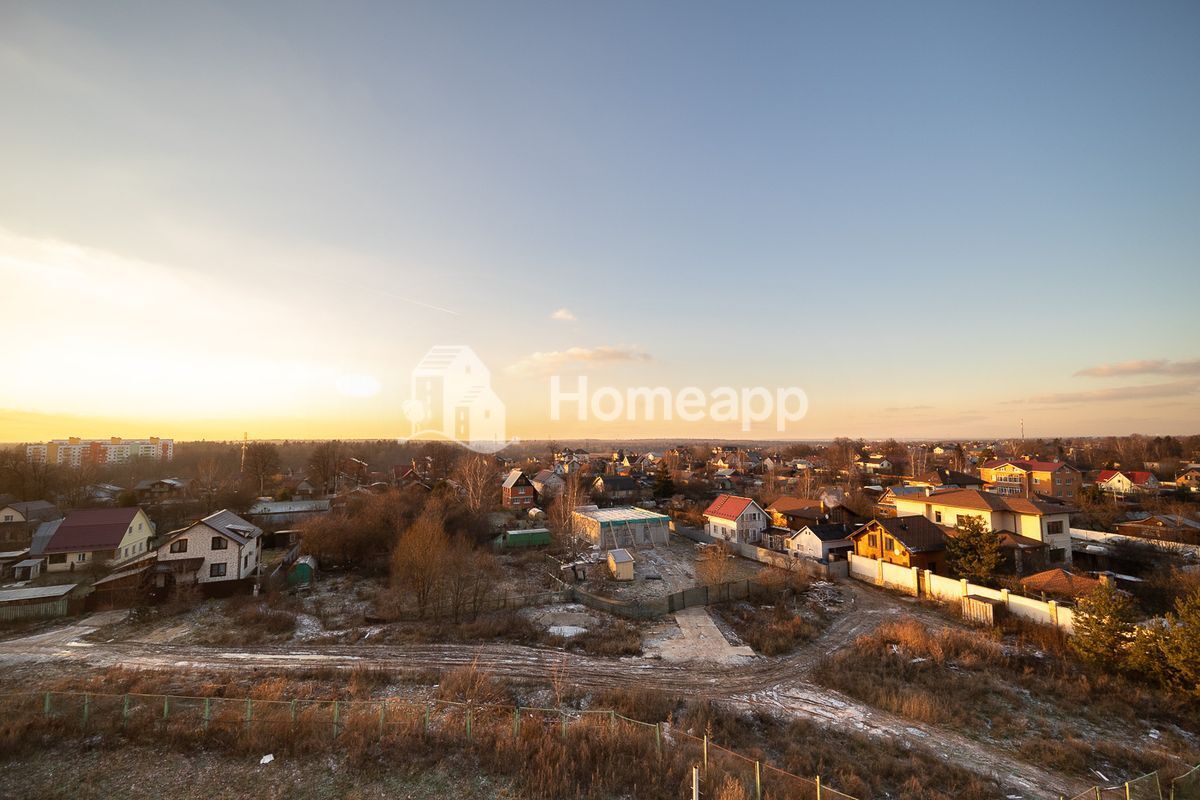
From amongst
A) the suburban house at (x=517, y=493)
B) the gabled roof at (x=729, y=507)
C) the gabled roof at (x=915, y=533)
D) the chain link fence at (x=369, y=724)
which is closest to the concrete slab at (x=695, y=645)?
the chain link fence at (x=369, y=724)

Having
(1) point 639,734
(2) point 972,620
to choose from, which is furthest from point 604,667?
(2) point 972,620

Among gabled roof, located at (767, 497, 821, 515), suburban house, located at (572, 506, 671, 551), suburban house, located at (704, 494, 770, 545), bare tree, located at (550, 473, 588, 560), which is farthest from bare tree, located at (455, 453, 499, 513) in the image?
gabled roof, located at (767, 497, 821, 515)

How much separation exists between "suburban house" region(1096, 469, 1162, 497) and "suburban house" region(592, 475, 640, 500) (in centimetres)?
4924

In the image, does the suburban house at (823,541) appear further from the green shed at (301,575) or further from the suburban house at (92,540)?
the suburban house at (92,540)

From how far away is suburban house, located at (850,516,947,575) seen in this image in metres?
25.9

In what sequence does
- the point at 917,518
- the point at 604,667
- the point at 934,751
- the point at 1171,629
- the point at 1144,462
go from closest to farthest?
the point at 934,751
the point at 1171,629
the point at 604,667
the point at 917,518
the point at 1144,462

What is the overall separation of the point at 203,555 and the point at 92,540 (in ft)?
36.8

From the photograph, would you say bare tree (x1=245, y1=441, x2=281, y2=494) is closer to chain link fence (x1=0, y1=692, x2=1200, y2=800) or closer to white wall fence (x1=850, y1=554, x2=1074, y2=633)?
chain link fence (x1=0, y1=692, x2=1200, y2=800)

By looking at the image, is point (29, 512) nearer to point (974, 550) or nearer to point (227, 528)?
point (227, 528)

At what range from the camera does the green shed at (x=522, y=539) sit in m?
36.0

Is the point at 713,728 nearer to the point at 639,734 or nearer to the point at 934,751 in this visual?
the point at 639,734

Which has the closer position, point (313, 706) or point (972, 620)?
point (313, 706)

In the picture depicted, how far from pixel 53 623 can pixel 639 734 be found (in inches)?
1067

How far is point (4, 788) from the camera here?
33.2 ft
